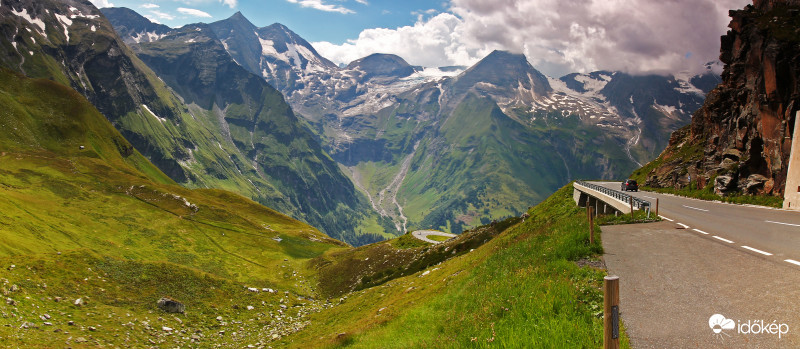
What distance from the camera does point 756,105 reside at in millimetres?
55906

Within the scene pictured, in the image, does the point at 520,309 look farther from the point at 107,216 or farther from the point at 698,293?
the point at 107,216

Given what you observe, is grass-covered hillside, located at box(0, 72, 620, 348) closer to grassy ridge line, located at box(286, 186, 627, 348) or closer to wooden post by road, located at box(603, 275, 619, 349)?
grassy ridge line, located at box(286, 186, 627, 348)

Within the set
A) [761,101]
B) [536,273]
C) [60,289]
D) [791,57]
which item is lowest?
[60,289]

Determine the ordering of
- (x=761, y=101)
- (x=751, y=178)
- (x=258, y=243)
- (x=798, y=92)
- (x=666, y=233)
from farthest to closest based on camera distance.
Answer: (x=258, y=243) < (x=761, y=101) < (x=751, y=178) < (x=798, y=92) < (x=666, y=233)

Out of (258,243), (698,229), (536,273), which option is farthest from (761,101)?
(258,243)

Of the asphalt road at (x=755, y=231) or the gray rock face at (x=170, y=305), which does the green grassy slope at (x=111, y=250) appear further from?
the asphalt road at (x=755, y=231)

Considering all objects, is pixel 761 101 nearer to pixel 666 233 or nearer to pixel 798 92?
pixel 798 92

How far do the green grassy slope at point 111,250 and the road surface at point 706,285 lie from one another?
32922mm

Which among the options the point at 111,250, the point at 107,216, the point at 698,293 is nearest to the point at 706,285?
the point at 698,293

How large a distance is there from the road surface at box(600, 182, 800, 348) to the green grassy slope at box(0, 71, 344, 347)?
108 ft

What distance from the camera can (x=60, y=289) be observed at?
37719 millimetres

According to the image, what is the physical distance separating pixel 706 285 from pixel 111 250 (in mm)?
91342

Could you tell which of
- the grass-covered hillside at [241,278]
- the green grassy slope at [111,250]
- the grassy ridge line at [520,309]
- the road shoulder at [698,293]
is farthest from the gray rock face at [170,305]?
the road shoulder at [698,293]

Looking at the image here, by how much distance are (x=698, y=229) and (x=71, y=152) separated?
20416 cm
